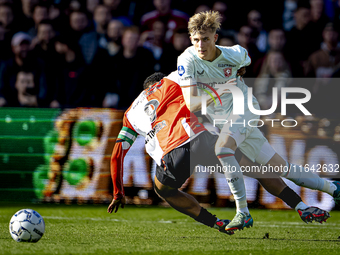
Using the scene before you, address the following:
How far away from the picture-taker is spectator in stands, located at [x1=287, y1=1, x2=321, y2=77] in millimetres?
8906

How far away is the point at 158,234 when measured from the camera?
5797 millimetres

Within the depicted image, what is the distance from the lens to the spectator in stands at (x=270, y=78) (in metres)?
8.29

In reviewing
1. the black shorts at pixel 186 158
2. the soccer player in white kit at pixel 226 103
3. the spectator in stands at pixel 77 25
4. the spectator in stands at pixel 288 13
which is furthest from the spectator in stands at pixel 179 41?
the black shorts at pixel 186 158

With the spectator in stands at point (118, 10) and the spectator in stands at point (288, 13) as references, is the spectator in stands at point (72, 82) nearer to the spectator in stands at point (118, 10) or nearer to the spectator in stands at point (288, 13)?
the spectator in stands at point (118, 10)

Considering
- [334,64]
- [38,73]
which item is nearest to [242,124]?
[334,64]

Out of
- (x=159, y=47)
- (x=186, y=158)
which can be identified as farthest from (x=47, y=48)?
(x=186, y=158)

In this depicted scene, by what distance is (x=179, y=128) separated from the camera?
5629 millimetres

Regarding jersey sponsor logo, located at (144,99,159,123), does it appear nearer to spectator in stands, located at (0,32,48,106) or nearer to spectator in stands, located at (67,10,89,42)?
spectator in stands, located at (0,32,48,106)

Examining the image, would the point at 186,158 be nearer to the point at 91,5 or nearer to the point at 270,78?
the point at 270,78

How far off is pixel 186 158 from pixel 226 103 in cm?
93

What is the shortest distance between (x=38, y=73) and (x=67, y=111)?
932 mm

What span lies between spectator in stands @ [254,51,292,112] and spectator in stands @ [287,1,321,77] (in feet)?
0.99

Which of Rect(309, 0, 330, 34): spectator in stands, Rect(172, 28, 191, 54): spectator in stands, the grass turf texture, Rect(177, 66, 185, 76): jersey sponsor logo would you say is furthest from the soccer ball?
Rect(309, 0, 330, 34): spectator in stands

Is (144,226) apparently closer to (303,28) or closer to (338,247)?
(338,247)
